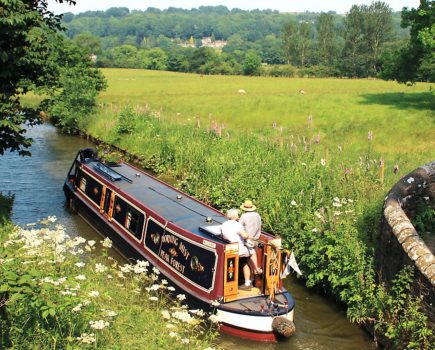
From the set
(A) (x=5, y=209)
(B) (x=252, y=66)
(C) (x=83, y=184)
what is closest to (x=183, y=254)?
(A) (x=5, y=209)

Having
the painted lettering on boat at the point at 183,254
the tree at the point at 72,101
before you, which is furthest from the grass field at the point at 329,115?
the painted lettering on boat at the point at 183,254

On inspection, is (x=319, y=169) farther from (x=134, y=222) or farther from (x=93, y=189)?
(x=93, y=189)

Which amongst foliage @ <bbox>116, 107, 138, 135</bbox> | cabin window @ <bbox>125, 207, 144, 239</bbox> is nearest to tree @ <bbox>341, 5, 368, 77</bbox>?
foliage @ <bbox>116, 107, 138, 135</bbox>

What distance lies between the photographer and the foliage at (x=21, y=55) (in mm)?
11625

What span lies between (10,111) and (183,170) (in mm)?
10342

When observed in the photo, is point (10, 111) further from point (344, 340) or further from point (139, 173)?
point (344, 340)

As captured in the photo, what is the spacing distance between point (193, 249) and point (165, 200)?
3.19 m

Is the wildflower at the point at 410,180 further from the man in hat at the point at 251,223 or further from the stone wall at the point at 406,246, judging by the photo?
the man in hat at the point at 251,223

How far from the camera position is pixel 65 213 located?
18656 millimetres

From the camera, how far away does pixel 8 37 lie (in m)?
12.3

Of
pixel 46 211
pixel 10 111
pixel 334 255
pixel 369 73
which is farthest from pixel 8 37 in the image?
pixel 369 73

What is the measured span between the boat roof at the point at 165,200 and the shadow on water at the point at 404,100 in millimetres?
25128

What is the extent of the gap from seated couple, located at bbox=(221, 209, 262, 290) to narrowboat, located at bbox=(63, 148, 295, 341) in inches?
8.0

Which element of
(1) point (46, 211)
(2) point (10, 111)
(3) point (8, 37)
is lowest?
(1) point (46, 211)
